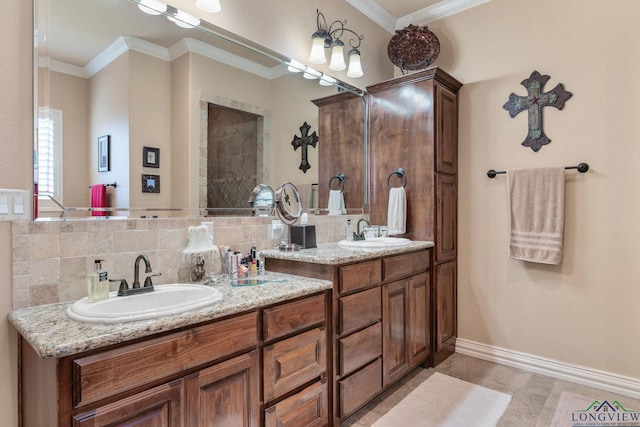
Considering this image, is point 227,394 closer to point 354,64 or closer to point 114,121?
point 114,121

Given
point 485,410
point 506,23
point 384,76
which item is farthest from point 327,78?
point 485,410

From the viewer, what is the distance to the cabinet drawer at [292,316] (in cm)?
143

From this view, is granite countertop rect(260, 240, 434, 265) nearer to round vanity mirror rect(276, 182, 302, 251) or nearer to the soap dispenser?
round vanity mirror rect(276, 182, 302, 251)

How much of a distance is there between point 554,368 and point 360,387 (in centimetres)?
153

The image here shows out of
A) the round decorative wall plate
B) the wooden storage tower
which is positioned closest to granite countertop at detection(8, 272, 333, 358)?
the wooden storage tower

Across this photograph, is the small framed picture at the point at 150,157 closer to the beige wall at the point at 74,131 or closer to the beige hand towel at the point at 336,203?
the beige wall at the point at 74,131

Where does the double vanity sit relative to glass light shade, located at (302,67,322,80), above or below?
below

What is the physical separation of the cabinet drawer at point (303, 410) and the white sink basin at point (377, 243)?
0.89 meters

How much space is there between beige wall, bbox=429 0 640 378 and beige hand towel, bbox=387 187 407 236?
0.55 metres

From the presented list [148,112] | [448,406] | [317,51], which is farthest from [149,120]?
[448,406]

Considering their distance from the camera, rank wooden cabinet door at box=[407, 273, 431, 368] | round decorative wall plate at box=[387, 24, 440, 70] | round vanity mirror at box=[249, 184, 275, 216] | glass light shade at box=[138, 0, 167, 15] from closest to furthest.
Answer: glass light shade at box=[138, 0, 167, 15]
round vanity mirror at box=[249, 184, 275, 216]
wooden cabinet door at box=[407, 273, 431, 368]
round decorative wall plate at box=[387, 24, 440, 70]

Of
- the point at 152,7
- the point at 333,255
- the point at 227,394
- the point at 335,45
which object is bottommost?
the point at 227,394

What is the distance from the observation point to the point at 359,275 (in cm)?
192

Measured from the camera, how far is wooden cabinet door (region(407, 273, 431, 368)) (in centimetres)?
234
